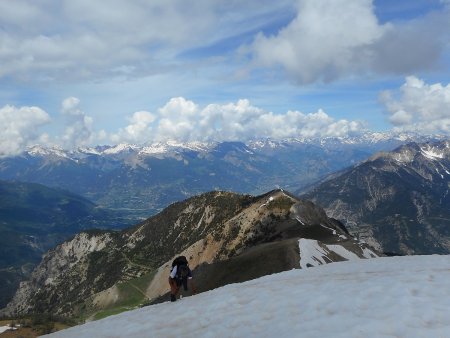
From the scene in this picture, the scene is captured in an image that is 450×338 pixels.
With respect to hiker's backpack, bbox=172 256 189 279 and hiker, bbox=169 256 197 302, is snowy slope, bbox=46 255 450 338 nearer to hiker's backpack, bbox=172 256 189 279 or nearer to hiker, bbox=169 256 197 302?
hiker, bbox=169 256 197 302

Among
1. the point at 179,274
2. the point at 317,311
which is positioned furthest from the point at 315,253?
the point at 317,311

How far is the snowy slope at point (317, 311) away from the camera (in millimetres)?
14719

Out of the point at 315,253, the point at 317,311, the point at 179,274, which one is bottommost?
the point at 315,253

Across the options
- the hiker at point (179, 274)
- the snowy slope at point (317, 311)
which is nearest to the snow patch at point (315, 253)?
the hiker at point (179, 274)

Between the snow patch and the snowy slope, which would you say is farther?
the snow patch

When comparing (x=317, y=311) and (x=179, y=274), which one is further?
(x=179, y=274)

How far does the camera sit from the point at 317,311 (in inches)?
682

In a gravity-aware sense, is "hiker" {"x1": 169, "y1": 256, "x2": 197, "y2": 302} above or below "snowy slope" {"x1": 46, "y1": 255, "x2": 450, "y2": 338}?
above

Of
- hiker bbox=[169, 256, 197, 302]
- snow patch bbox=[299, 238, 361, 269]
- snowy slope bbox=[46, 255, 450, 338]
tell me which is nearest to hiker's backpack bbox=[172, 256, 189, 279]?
hiker bbox=[169, 256, 197, 302]

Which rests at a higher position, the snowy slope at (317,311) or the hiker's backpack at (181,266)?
the hiker's backpack at (181,266)

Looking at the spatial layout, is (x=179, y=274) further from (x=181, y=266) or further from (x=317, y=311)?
(x=317, y=311)

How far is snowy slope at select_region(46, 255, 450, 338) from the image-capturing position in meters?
14.7

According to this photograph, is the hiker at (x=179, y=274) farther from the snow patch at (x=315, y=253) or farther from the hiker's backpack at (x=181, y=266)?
the snow patch at (x=315, y=253)

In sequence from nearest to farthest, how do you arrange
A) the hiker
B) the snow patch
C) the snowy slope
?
the snowy slope
the hiker
the snow patch
